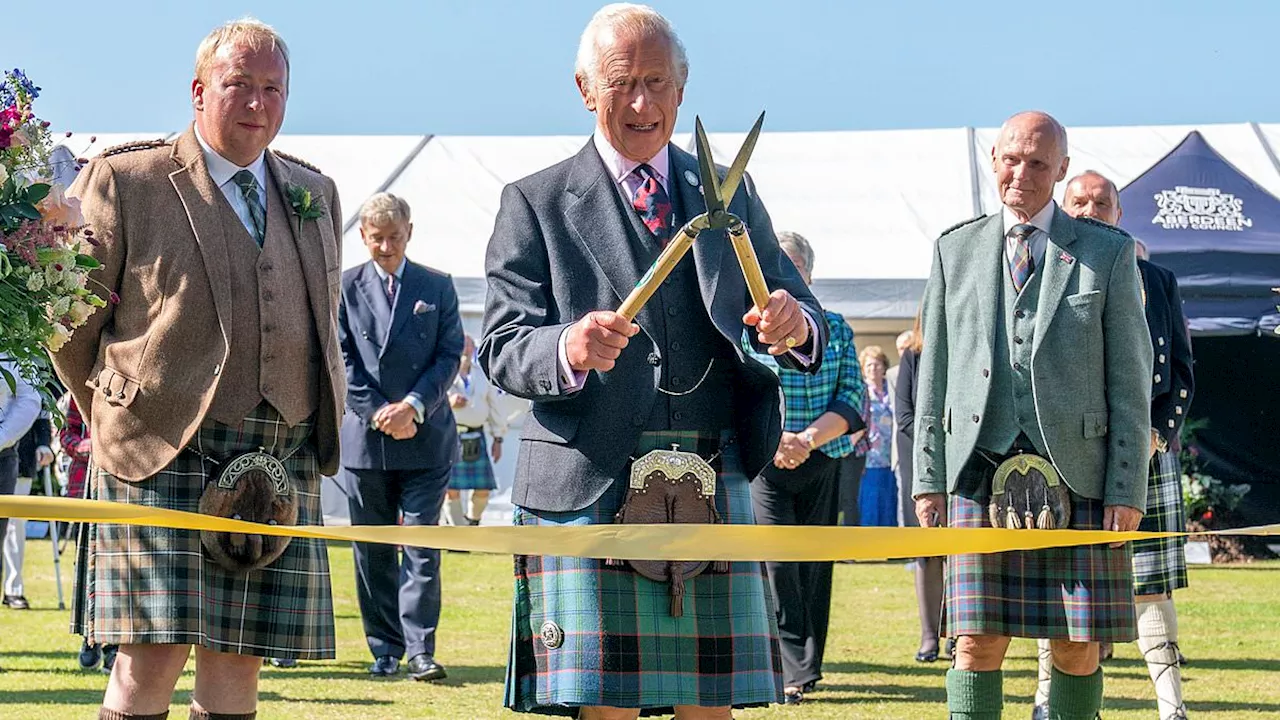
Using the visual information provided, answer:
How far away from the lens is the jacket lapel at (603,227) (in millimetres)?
3625

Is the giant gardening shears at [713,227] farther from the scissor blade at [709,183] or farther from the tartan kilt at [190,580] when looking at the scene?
the tartan kilt at [190,580]

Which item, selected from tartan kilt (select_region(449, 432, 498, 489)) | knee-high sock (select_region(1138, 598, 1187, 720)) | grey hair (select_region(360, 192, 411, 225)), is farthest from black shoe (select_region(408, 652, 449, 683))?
tartan kilt (select_region(449, 432, 498, 489))

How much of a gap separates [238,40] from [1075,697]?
2772 mm

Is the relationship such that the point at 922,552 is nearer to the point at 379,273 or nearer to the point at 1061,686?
the point at 1061,686

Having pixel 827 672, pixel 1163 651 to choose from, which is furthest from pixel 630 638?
pixel 827 672

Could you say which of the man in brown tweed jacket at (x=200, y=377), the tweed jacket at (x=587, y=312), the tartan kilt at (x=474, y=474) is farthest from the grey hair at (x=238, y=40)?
the tartan kilt at (x=474, y=474)

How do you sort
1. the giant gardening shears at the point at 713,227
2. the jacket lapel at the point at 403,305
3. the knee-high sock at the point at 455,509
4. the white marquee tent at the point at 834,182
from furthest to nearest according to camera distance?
the white marquee tent at the point at 834,182 → the knee-high sock at the point at 455,509 → the jacket lapel at the point at 403,305 → the giant gardening shears at the point at 713,227

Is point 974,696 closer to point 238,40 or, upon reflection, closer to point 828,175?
point 238,40

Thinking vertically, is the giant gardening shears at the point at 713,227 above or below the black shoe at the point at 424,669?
above

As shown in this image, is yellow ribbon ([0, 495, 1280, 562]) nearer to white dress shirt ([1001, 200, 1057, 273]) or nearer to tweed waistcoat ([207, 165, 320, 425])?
tweed waistcoat ([207, 165, 320, 425])

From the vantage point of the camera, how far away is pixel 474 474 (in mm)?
12203

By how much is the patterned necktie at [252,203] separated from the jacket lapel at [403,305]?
131 inches

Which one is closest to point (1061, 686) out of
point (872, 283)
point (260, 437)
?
point (260, 437)

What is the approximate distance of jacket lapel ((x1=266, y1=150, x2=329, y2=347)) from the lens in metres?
4.15
